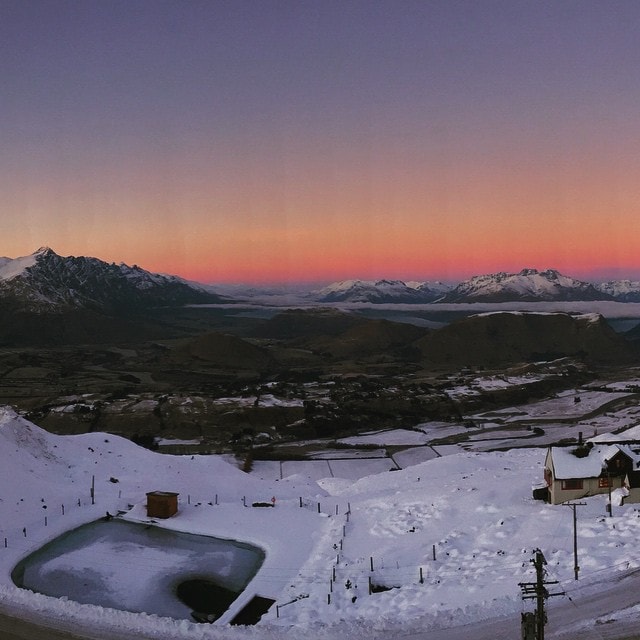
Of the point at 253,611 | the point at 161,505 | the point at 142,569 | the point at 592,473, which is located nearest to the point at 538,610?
the point at 253,611

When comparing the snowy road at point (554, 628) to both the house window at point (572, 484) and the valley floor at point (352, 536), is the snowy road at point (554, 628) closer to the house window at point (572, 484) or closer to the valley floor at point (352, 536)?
the valley floor at point (352, 536)

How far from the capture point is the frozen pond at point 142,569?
27812 mm

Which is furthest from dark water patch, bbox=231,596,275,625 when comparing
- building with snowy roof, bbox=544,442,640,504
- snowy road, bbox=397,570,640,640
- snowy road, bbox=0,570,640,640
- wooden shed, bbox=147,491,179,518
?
building with snowy roof, bbox=544,442,640,504

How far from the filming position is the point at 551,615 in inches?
862

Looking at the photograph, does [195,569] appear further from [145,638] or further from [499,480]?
[499,480]

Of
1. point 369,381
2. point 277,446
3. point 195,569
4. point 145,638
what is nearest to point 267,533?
point 195,569

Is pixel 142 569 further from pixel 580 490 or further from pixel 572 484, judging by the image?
pixel 580 490

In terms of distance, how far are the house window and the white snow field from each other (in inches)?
50.2

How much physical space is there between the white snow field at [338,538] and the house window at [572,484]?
1.28 metres

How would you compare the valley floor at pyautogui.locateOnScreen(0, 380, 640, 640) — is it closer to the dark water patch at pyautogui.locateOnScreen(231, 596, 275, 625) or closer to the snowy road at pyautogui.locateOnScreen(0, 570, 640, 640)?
the snowy road at pyautogui.locateOnScreen(0, 570, 640, 640)

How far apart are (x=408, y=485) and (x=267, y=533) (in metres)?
16.4

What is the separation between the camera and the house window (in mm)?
34438

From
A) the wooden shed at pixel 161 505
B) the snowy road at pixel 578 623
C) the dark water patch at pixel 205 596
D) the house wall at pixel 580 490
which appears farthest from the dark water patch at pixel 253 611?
the house wall at pixel 580 490

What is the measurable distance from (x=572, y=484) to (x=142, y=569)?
25.2m
